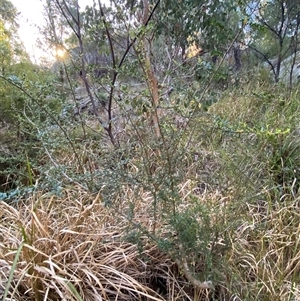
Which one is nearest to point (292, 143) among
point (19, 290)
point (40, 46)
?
point (19, 290)

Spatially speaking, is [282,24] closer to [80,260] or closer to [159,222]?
[159,222]

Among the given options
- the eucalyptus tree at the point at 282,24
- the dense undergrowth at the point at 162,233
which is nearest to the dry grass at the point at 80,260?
the dense undergrowth at the point at 162,233

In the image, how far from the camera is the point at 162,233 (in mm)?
1275

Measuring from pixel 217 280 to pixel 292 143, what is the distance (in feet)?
3.69

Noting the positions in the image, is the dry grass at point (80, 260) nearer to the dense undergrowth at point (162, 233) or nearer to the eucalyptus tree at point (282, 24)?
the dense undergrowth at point (162, 233)

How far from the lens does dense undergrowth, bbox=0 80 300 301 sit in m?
1.09

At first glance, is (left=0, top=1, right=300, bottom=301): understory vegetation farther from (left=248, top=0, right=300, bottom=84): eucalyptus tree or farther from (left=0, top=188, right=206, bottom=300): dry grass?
(left=248, top=0, right=300, bottom=84): eucalyptus tree

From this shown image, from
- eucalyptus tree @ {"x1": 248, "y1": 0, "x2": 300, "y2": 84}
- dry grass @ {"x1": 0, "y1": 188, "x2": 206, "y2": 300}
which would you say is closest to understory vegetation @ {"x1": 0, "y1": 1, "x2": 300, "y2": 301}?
dry grass @ {"x1": 0, "y1": 188, "x2": 206, "y2": 300}

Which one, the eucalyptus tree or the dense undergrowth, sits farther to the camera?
the eucalyptus tree

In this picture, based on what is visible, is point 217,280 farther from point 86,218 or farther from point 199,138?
point 199,138

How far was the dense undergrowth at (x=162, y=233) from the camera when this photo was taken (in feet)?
3.57

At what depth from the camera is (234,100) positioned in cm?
297

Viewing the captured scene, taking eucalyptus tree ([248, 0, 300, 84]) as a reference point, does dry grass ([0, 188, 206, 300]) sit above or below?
below

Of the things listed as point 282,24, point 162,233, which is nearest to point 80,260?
point 162,233
